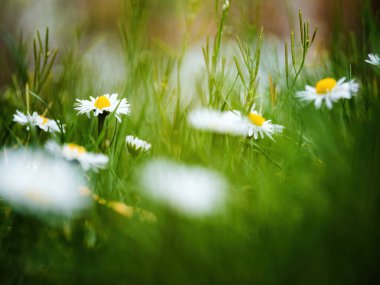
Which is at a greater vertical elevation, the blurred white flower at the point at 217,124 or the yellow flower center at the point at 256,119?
the yellow flower center at the point at 256,119

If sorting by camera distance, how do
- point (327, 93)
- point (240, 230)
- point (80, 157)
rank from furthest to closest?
point (327, 93)
point (80, 157)
point (240, 230)

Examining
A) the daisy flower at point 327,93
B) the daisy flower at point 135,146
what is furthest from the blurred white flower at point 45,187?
the daisy flower at point 327,93

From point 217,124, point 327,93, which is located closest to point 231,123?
point 217,124

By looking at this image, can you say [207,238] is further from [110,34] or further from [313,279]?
[110,34]

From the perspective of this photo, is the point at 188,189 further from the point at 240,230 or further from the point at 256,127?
the point at 256,127

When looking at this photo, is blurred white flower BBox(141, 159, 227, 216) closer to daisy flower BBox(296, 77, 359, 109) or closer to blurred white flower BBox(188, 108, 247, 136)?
blurred white flower BBox(188, 108, 247, 136)

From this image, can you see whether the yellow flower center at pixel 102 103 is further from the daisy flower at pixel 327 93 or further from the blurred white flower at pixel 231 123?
the daisy flower at pixel 327 93
